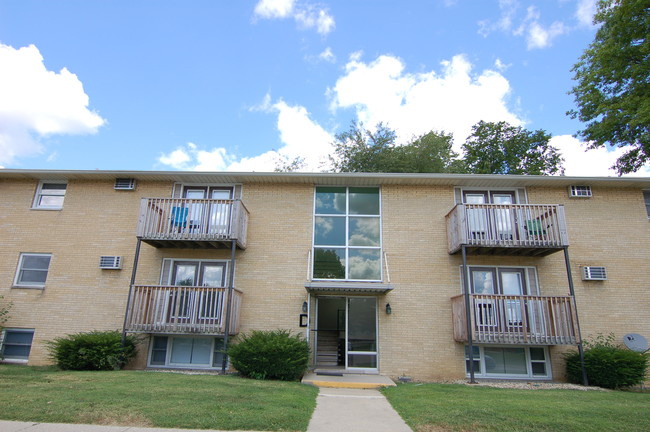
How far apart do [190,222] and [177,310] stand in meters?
2.49

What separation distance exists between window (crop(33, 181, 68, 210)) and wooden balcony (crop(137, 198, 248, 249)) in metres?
3.86

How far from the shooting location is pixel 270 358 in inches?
380

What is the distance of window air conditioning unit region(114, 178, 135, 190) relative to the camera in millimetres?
12883

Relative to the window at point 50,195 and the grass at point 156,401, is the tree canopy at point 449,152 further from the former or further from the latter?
the grass at point 156,401

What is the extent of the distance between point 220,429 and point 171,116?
14716mm

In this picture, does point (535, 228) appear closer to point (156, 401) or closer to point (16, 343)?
point (156, 401)

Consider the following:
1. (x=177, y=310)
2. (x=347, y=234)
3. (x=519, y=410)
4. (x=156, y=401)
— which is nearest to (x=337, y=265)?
(x=347, y=234)

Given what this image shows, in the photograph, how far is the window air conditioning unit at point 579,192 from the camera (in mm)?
12414

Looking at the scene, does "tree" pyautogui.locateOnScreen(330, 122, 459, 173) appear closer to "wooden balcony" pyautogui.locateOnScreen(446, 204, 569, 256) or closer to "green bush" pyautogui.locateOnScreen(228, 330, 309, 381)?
"wooden balcony" pyautogui.locateOnScreen(446, 204, 569, 256)

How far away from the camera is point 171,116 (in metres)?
17.0

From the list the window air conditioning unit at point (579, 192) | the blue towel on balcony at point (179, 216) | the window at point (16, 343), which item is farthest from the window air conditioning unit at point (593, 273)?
the window at point (16, 343)

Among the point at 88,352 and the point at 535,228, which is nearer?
the point at 88,352

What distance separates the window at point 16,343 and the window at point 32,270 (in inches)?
54.0

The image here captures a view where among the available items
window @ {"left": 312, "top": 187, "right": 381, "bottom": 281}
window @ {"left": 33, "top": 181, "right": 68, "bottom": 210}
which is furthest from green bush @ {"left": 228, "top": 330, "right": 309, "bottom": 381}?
window @ {"left": 33, "top": 181, "right": 68, "bottom": 210}
